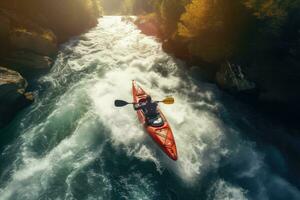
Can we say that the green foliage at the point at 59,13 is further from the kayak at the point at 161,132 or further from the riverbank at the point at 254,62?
the kayak at the point at 161,132

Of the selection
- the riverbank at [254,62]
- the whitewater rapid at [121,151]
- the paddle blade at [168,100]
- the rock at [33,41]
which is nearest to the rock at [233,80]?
the riverbank at [254,62]

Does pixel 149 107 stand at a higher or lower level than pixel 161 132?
higher

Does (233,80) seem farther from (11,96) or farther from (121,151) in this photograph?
(11,96)

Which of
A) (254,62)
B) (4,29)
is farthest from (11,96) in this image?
(254,62)

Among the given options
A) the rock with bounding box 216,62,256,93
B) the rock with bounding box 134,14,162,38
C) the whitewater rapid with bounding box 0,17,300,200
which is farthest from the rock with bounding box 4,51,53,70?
the rock with bounding box 134,14,162,38

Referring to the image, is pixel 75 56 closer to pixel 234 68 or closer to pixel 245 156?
pixel 234 68
